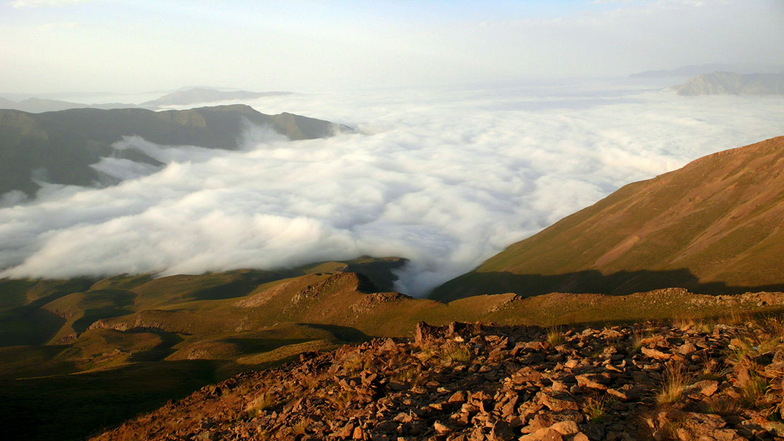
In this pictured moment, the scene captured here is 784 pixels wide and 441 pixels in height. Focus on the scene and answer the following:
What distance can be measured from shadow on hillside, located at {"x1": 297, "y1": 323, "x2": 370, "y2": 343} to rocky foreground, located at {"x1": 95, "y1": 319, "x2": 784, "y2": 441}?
47.9 m

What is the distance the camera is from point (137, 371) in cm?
4778

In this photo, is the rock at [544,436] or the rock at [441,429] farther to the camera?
the rock at [441,429]

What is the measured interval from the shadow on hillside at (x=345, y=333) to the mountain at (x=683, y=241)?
7290cm

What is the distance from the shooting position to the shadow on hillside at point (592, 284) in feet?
332

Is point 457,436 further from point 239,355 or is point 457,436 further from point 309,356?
point 239,355

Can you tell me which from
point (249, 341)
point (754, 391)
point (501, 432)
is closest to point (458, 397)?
point (501, 432)

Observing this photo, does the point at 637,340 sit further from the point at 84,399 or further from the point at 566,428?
the point at 84,399

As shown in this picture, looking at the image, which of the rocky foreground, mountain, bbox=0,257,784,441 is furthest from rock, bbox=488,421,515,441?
mountain, bbox=0,257,784,441

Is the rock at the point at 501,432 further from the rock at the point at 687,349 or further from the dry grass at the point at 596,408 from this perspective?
the rock at the point at 687,349

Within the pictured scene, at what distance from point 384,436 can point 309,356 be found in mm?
18789

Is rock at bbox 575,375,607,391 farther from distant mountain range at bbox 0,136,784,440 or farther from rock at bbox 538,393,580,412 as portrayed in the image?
rock at bbox 538,393,580,412

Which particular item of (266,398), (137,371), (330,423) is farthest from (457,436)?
(137,371)

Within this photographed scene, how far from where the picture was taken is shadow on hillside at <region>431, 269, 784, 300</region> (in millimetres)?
101062

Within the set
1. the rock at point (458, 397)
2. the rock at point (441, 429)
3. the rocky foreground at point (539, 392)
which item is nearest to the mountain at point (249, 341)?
the rocky foreground at point (539, 392)
